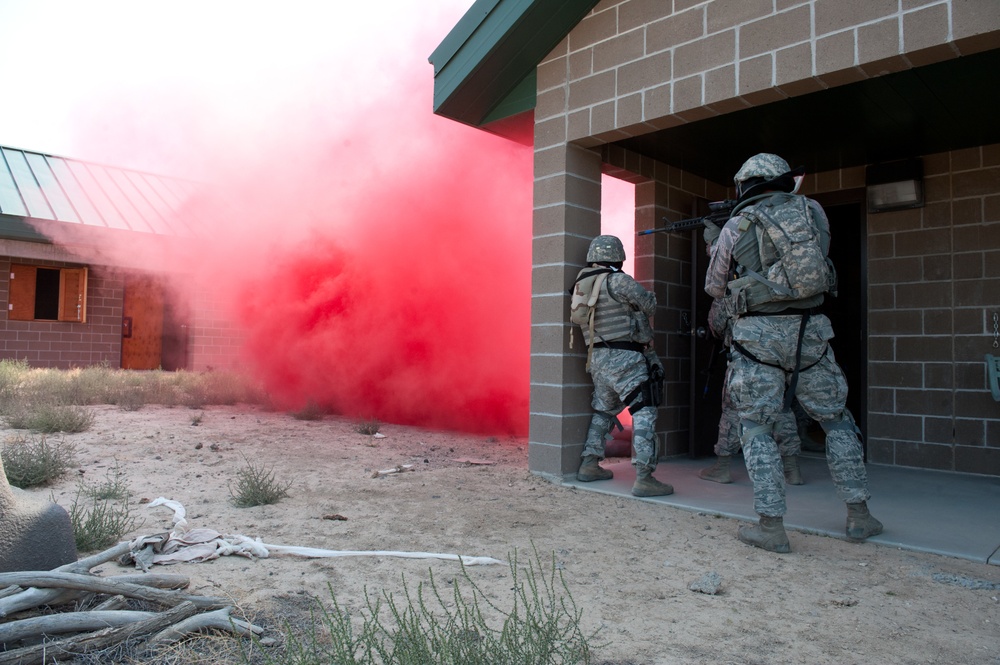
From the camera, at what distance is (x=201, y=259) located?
10898 mm

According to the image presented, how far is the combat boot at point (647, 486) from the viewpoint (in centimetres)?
438

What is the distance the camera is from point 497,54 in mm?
4887

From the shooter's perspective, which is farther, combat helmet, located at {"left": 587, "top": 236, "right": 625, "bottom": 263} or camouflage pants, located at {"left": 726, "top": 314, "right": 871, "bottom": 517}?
combat helmet, located at {"left": 587, "top": 236, "right": 625, "bottom": 263}

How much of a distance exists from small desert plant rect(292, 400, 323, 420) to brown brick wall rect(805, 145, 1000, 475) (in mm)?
5730

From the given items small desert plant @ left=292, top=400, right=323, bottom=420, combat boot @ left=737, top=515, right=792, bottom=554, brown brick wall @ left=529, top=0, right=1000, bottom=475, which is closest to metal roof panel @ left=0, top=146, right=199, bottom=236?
small desert plant @ left=292, top=400, right=323, bottom=420

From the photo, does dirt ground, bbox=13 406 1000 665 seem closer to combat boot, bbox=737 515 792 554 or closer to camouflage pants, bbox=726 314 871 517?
combat boot, bbox=737 515 792 554

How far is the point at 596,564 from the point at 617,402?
1868 mm

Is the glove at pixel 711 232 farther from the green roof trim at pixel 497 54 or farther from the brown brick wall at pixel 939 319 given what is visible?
the brown brick wall at pixel 939 319

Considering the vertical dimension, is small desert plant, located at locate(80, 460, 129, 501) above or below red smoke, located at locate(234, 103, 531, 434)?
below

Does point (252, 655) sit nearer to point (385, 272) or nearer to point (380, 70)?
point (385, 272)

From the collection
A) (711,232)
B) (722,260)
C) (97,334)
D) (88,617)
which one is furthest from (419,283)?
(97,334)

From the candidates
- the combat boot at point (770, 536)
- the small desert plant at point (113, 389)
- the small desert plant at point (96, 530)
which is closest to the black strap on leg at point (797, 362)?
the combat boot at point (770, 536)

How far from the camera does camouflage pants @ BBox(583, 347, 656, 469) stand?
4477mm

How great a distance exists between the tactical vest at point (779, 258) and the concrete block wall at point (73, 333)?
11903 mm
